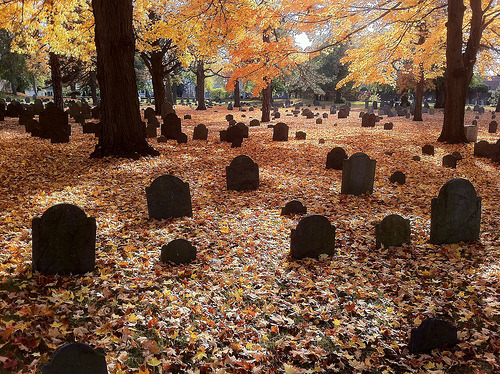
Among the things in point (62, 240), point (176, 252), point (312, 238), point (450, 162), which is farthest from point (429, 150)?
point (62, 240)

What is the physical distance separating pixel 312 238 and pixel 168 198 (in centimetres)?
287

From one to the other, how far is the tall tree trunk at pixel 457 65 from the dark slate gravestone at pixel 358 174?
8774 millimetres

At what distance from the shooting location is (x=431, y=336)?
12.3 feet

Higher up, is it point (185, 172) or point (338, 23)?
point (338, 23)

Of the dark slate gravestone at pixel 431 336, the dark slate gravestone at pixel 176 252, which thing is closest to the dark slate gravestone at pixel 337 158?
the dark slate gravestone at pixel 176 252

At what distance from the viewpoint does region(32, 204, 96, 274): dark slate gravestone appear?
463cm

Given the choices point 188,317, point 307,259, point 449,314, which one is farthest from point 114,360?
point 449,314

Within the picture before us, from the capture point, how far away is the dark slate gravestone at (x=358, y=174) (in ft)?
29.0

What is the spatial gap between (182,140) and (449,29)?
11818mm

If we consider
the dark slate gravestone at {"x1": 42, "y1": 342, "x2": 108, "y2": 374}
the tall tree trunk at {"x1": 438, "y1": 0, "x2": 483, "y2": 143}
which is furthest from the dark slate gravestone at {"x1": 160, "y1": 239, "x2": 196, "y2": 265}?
the tall tree trunk at {"x1": 438, "y1": 0, "x2": 483, "y2": 143}

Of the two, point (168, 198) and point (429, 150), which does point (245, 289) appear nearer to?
point (168, 198)

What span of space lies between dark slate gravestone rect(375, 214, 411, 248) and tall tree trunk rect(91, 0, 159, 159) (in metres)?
7.90

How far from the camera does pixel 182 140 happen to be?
1511 centimetres

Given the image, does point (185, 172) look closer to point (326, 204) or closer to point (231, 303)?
point (326, 204)
